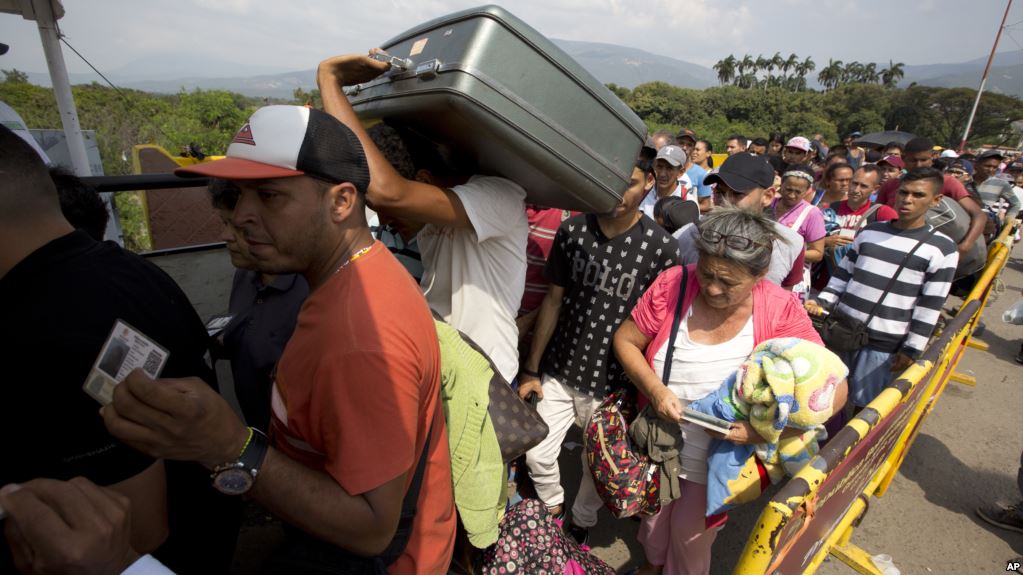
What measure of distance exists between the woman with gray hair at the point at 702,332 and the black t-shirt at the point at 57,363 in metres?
1.94

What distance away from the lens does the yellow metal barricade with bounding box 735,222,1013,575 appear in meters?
1.38

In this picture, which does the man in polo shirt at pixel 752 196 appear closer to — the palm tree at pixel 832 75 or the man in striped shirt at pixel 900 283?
the man in striped shirt at pixel 900 283

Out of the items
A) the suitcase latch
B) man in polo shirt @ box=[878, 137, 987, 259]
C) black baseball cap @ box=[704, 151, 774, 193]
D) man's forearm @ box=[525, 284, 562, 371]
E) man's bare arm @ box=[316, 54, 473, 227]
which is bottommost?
man's forearm @ box=[525, 284, 562, 371]

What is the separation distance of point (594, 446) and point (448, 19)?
193 cm

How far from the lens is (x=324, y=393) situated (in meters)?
1.01

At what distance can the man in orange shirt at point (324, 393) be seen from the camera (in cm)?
93

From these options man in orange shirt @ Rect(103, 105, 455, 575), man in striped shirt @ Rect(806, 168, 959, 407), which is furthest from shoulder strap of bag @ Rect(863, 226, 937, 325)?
man in orange shirt @ Rect(103, 105, 455, 575)

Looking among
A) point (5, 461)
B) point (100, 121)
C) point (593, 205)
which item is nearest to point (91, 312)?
point (5, 461)

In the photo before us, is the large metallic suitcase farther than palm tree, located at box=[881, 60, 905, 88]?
No

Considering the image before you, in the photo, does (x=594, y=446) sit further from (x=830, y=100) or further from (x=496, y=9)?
(x=830, y=100)

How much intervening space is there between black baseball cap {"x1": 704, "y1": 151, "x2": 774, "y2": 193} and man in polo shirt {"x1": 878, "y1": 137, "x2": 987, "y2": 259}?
0.93 metres

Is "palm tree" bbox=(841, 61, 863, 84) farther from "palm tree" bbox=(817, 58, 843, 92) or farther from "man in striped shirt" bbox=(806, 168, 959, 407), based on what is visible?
"man in striped shirt" bbox=(806, 168, 959, 407)

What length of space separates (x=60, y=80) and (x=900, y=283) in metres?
6.44

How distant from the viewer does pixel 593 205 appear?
1.61 meters
